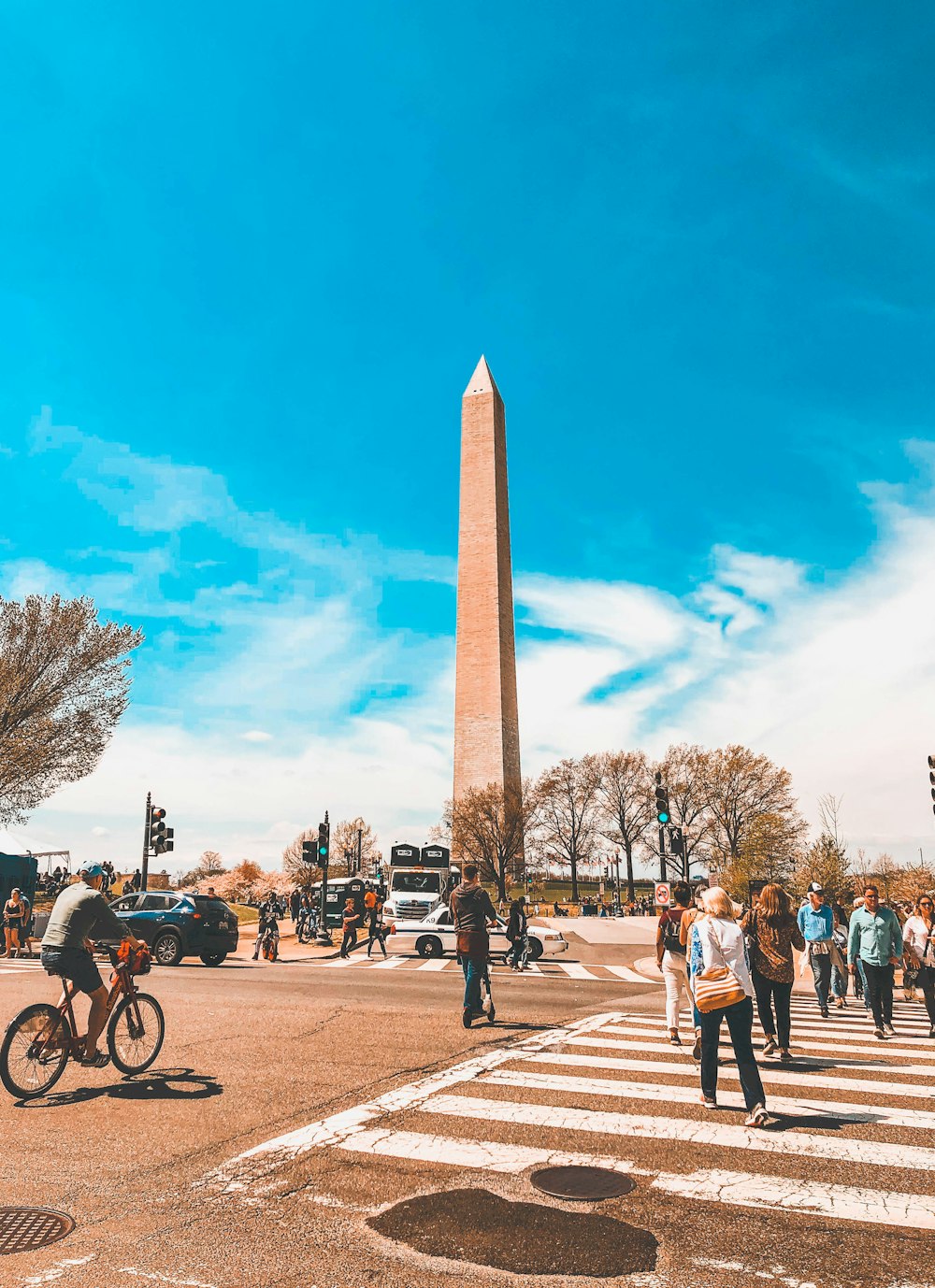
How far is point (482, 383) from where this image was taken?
59000mm

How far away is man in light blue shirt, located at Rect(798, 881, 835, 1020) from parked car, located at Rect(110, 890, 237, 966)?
43.5 feet

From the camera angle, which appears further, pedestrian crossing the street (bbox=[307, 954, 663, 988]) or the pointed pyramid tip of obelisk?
the pointed pyramid tip of obelisk

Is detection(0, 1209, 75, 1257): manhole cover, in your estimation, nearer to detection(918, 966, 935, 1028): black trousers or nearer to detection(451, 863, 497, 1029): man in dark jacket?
detection(451, 863, 497, 1029): man in dark jacket

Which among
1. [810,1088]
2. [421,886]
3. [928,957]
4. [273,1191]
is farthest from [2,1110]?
[421,886]

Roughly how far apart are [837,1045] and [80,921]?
25.9 feet

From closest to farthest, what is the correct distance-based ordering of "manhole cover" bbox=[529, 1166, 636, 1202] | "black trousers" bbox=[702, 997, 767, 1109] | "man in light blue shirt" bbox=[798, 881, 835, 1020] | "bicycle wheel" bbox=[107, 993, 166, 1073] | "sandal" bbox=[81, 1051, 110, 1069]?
"manhole cover" bbox=[529, 1166, 636, 1202], "black trousers" bbox=[702, 997, 767, 1109], "sandal" bbox=[81, 1051, 110, 1069], "bicycle wheel" bbox=[107, 993, 166, 1073], "man in light blue shirt" bbox=[798, 881, 835, 1020]

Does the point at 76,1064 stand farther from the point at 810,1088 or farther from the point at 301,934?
the point at 301,934

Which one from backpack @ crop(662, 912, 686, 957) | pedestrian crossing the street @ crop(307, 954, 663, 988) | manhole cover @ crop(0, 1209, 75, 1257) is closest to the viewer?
manhole cover @ crop(0, 1209, 75, 1257)

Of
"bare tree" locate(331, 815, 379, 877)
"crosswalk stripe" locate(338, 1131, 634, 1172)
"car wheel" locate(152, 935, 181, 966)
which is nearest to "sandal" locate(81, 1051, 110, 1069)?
"crosswalk stripe" locate(338, 1131, 634, 1172)

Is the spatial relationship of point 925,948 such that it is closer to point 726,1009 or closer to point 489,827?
point 726,1009

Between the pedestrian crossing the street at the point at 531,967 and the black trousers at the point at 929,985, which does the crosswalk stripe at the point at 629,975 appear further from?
the black trousers at the point at 929,985

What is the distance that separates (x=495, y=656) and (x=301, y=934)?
25286mm

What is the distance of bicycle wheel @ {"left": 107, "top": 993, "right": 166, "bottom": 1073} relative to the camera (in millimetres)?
7730

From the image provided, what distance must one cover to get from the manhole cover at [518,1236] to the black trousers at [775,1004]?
467 cm
